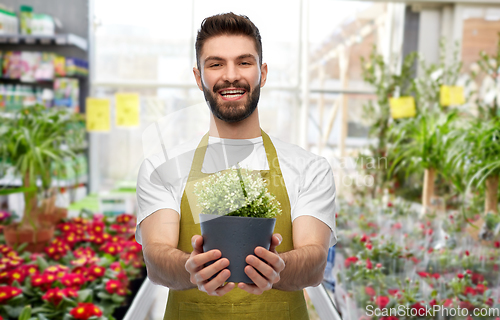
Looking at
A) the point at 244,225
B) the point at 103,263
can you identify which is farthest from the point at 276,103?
the point at 103,263

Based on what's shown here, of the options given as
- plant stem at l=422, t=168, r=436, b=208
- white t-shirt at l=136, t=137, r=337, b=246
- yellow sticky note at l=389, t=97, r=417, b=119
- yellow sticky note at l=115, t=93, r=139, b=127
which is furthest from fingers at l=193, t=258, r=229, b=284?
yellow sticky note at l=389, t=97, r=417, b=119

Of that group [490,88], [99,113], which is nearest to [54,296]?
[99,113]

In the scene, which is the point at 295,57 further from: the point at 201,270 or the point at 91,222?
the point at 91,222

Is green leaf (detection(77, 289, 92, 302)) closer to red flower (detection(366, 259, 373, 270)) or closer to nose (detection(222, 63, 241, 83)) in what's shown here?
red flower (detection(366, 259, 373, 270))

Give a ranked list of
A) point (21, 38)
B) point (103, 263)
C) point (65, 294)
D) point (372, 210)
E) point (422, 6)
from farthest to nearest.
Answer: point (422, 6), point (21, 38), point (372, 210), point (103, 263), point (65, 294)

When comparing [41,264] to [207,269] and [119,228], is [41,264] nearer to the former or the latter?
[119,228]

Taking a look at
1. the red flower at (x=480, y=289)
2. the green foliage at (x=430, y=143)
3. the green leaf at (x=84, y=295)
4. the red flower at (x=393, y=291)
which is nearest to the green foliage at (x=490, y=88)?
the green foliage at (x=430, y=143)

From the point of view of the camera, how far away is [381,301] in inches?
48.2

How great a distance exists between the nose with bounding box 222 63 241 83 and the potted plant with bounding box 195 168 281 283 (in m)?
0.14

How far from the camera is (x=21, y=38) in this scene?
9.01 feet

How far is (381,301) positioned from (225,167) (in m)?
0.87

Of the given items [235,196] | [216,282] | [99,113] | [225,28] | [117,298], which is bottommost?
[117,298]

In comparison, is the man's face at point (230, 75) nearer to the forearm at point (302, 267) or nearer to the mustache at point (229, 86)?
the mustache at point (229, 86)

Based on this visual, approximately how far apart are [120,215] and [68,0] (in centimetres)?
177
